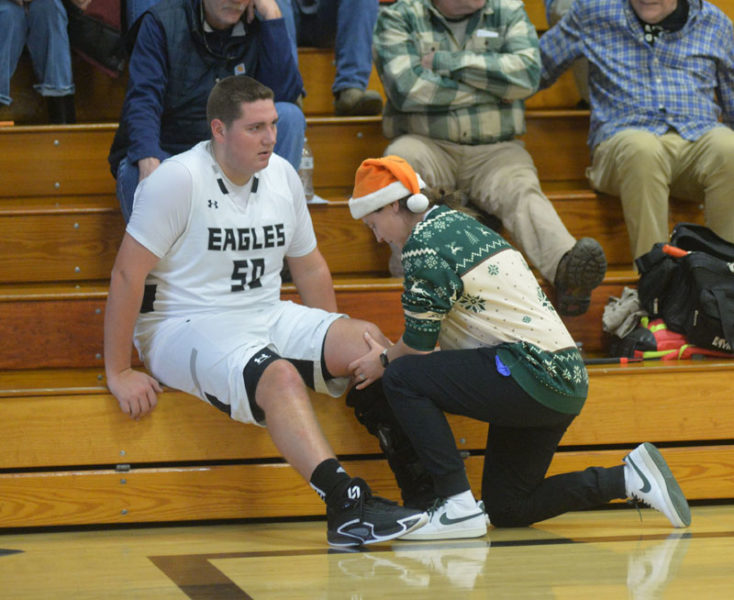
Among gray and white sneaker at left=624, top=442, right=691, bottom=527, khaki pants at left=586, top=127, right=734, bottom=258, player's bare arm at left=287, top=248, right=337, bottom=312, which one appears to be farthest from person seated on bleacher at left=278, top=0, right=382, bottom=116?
gray and white sneaker at left=624, top=442, right=691, bottom=527

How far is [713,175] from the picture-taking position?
3.35m

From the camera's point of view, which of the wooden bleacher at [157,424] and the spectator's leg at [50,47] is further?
the spectator's leg at [50,47]

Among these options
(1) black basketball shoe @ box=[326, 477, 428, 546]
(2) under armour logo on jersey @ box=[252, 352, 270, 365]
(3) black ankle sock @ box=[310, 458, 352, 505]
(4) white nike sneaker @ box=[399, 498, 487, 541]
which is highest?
(2) under armour logo on jersey @ box=[252, 352, 270, 365]

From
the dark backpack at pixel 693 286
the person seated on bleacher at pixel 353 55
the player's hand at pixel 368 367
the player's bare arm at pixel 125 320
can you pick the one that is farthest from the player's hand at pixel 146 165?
the dark backpack at pixel 693 286

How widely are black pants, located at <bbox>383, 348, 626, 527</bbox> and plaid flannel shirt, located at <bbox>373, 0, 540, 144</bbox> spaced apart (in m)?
1.29

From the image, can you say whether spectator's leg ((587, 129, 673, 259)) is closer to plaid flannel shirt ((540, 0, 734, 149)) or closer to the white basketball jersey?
plaid flannel shirt ((540, 0, 734, 149))

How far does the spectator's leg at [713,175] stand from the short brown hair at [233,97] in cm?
155

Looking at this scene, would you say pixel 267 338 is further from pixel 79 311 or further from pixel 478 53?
pixel 478 53

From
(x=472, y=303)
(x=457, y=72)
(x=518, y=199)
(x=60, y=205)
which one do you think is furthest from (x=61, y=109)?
(x=472, y=303)

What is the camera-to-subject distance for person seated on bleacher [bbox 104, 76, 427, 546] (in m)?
2.37

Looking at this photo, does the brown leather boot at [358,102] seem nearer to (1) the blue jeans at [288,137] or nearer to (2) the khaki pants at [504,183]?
(2) the khaki pants at [504,183]

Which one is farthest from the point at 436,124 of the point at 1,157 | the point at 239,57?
the point at 1,157

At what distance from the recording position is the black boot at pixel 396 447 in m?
2.46

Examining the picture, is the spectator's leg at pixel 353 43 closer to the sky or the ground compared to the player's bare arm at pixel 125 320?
closer to the sky
